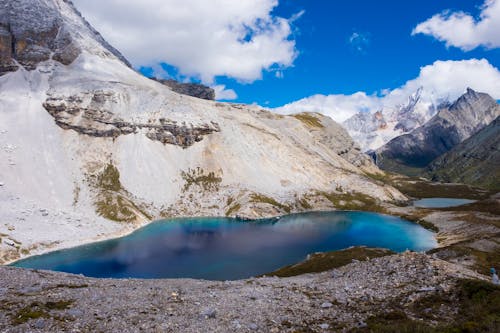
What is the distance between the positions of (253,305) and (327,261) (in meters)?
51.1

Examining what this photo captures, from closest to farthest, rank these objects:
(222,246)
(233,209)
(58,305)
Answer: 1. (58,305)
2. (222,246)
3. (233,209)

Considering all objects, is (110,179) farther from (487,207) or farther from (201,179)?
(487,207)

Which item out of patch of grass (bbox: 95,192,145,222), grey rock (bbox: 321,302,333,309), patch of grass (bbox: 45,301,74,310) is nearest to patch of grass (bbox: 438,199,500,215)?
patch of grass (bbox: 95,192,145,222)

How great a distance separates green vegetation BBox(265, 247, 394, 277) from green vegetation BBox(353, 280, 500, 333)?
4408 centimetres

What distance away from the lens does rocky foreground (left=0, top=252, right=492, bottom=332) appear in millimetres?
30656

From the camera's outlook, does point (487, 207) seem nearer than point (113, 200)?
No

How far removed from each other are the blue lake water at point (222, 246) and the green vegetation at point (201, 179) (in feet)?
91.0

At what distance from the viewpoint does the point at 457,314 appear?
29.2 meters

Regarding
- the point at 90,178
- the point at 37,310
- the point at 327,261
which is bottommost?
the point at 327,261

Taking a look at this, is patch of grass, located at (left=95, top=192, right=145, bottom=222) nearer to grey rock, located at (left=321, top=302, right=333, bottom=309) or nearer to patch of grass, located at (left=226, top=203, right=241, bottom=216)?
patch of grass, located at (left=226, top=203, right=241, bottom=216)

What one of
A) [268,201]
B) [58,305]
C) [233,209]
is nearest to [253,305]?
[58,305]

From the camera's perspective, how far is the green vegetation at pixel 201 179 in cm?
18662

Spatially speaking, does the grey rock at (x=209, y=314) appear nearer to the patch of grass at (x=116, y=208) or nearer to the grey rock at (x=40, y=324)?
the grey rock at (x=40, y=324)

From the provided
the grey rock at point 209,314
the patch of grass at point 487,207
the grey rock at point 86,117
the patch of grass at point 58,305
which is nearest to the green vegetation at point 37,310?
the patch of grass at point 58,305
